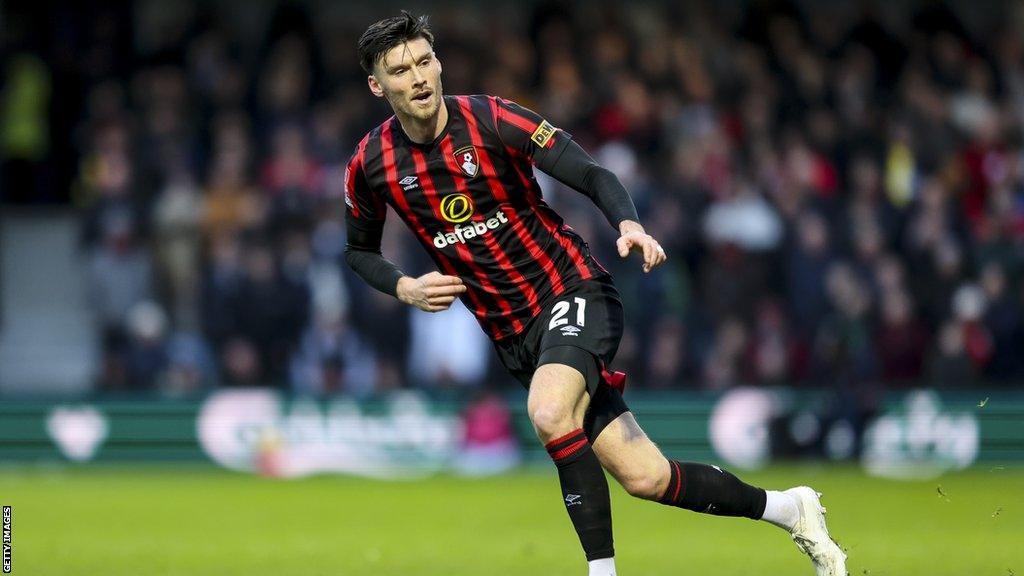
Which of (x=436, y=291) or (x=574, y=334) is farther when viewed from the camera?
(x=574, y=334)

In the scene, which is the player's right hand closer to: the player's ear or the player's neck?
the player's neck

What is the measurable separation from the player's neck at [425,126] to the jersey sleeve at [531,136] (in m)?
0.24

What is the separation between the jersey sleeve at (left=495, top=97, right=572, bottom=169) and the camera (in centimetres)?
667

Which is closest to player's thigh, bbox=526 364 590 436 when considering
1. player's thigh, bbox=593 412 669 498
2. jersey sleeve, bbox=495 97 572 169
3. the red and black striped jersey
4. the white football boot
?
player's thigh, bbox=593 412 669 498

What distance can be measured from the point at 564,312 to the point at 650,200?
9120mm

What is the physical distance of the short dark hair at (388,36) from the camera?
261 inches

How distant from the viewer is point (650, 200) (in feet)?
51.4

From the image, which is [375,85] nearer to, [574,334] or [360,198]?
[360,198]

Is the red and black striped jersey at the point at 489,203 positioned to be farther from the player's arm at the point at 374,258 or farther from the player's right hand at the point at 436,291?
the player's right hand at the point at 436,291

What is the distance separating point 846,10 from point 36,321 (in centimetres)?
1004

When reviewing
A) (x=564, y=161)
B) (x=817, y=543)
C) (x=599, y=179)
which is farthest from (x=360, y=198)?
(x=817, y=543)

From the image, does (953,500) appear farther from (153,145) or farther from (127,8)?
(127,8)

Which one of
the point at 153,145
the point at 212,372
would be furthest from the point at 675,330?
the point at 153,145

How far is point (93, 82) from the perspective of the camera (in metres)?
17.8
